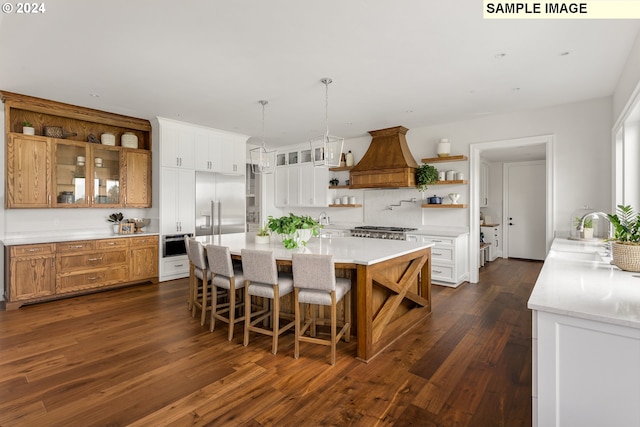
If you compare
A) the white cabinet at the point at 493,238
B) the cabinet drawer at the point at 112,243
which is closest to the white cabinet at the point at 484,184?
the white cabinet at the point at 493,238

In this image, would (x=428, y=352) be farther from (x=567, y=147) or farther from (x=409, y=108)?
(x=567, y=147)

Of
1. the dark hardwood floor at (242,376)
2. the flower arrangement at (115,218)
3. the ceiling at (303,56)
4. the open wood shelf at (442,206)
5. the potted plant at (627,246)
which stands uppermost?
the ceiling at (303,56)

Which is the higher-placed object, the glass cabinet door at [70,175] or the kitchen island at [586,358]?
the glass cabinet door at [70,175]

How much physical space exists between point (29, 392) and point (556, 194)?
20.1 ft

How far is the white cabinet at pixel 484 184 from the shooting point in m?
7.09

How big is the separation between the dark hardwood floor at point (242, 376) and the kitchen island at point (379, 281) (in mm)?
154

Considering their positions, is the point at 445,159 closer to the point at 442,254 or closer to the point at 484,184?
the point at 442,254

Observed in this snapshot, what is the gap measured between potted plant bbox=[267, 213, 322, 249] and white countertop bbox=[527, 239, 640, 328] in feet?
6.83

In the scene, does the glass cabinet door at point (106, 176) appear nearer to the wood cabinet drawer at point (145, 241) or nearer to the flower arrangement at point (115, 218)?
the flower arrangement at point (115, 218)

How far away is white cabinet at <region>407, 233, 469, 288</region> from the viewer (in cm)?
499

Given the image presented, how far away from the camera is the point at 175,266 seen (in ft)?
18.0

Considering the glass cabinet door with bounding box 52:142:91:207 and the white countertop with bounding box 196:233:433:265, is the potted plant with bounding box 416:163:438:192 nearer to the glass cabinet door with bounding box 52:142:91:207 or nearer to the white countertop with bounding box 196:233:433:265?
the white countertop with bounding box 196:233:433:265

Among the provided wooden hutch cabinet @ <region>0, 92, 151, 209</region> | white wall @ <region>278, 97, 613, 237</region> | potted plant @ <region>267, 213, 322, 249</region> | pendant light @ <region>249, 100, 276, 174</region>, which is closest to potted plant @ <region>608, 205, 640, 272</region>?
potted plant @ <region>267, 213, 322, 249</region>

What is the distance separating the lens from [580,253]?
2.89 metres
